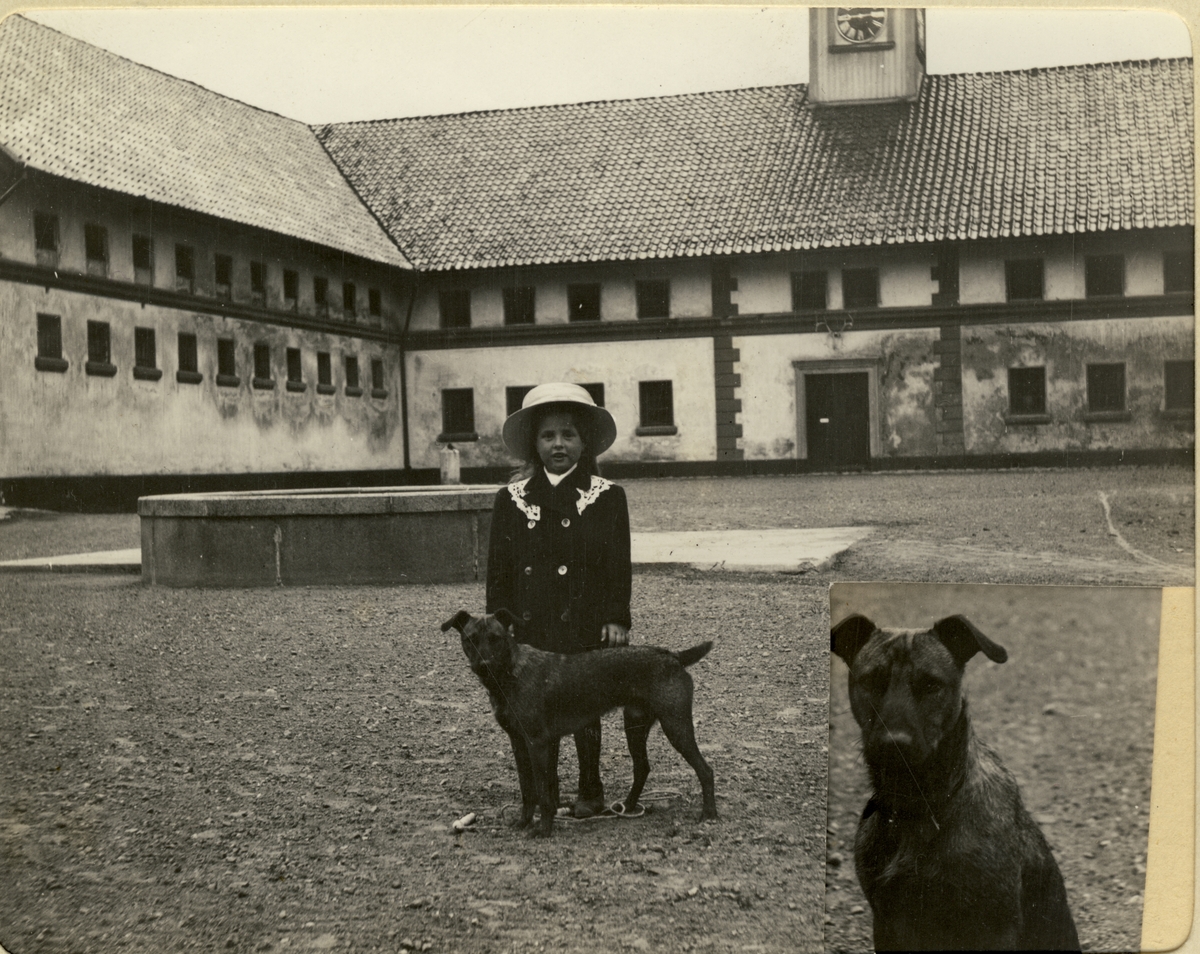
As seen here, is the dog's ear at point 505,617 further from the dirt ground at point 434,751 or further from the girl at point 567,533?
the dirt ground at point 434,751

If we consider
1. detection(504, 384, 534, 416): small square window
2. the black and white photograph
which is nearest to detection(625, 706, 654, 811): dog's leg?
the black and white photograph

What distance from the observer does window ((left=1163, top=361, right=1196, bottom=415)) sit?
135 inches

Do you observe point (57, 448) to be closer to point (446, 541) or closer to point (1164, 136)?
point (446, 541)

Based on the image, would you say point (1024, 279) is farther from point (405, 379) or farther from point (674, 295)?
point (405, 379)

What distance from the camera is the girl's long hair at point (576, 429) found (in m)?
3.40

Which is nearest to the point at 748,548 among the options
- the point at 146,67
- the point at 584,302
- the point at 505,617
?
the point at 505,617

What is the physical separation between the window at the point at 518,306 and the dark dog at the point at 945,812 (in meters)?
1.42

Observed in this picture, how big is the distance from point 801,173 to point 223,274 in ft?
5.87

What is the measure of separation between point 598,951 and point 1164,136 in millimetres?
2873

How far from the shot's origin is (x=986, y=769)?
8.86ft

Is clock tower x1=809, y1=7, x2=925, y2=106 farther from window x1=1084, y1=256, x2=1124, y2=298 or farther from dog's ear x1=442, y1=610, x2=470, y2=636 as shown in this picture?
dog's ear x1=442, y1=610, x2=470, y2=636

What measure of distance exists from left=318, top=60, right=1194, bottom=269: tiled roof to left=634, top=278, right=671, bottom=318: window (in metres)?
0.10

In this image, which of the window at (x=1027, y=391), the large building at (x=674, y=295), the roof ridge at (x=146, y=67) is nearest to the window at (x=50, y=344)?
the large building at (x=674, y=295)

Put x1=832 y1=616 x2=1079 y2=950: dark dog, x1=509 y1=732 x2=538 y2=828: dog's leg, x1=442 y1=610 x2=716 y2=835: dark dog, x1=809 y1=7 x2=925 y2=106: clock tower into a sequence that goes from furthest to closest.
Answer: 1. x1=809 y1=7 x2=925 y2=106: clock tower
2. x1=509 y1=732 x2=538 y2=828: dog's leg
3. x1=442 y1=610 x2=716 y2=835: dark dog
4. x1=832 y1=616 x2=1079 y2=950: dark dog
